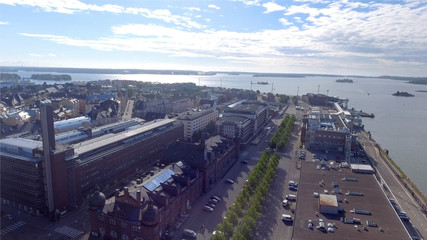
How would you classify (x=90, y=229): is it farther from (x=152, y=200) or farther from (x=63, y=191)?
(x=152, y=200)

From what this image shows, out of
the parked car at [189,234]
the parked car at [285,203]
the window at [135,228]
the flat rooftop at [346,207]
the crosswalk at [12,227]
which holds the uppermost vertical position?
the flat rooftop at [346,207]

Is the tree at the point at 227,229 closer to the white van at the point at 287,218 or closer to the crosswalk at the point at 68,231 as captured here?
the white van at the point at 287,218

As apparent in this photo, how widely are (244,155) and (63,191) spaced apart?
28.0 meters

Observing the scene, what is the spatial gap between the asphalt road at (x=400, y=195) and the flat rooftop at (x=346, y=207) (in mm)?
3785

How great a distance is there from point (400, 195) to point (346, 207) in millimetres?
12266

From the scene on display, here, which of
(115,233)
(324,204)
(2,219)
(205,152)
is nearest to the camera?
(115,233)

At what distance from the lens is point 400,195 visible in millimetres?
35562

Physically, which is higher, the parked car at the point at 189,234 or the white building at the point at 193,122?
the white building at the point at 193,122

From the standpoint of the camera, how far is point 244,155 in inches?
1955

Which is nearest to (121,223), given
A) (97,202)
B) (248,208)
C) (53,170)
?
(97,202)

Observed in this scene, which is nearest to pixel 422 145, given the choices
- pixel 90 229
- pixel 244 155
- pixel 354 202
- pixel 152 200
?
pixel 244 155

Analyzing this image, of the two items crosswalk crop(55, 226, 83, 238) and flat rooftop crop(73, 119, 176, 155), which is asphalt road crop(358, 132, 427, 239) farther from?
flat rooftop crop(73, 119, 176, 155)

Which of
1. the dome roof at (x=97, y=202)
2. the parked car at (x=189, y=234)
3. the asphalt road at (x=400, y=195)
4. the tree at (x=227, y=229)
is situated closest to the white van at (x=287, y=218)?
the tree at (x=227, y=229)

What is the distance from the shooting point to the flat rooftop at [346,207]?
931 inches
